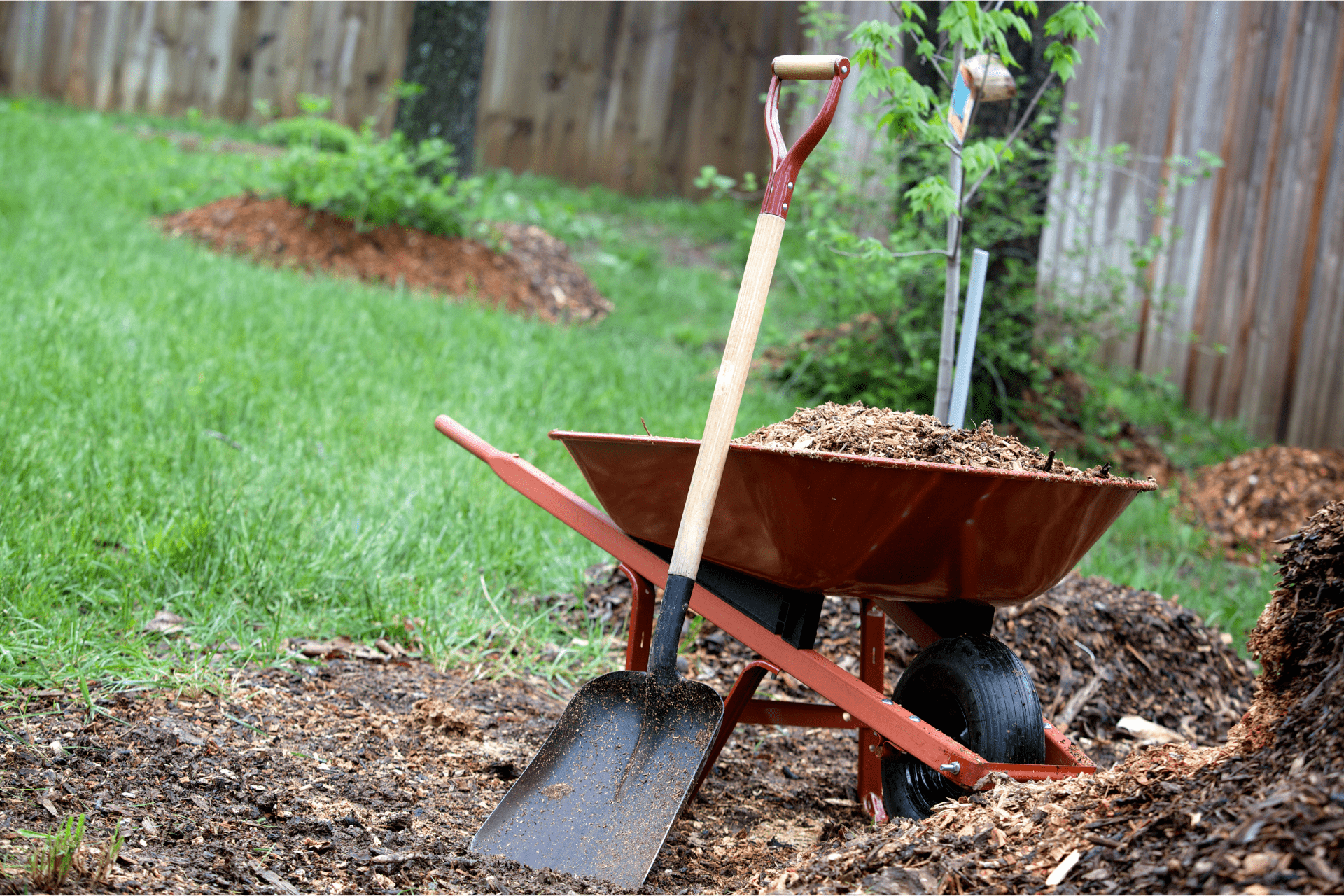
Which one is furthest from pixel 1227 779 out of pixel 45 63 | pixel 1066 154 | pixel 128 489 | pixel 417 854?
pixel 45 63

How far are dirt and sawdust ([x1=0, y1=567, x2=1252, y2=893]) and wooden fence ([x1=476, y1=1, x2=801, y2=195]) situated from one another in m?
7.12

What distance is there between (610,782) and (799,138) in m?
1.27

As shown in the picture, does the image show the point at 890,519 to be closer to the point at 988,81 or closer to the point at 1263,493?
the point at 988,81

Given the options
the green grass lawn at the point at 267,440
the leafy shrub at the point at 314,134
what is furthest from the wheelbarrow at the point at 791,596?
the leafy shrub at the point at 314,134

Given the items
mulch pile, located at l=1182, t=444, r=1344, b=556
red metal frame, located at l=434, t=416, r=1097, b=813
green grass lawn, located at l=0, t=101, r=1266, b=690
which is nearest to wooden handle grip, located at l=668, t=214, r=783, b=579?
red metal frame, located at l=434, t=416, r=1097, b=813

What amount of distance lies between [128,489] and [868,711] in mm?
2246

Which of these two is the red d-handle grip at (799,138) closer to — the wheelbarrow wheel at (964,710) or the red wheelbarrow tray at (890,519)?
the red wheelbarrow tray at (890,519)

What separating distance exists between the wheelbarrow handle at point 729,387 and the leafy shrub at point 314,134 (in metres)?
5.15

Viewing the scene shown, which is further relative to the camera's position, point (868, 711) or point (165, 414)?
point (165, 414)

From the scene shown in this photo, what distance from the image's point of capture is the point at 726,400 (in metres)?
1.78

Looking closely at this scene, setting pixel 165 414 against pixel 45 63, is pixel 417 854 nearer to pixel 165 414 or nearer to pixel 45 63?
pixel 165 414

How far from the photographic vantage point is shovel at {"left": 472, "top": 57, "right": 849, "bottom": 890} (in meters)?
1.62

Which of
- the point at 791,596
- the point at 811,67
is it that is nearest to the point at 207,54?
the point at 811,67

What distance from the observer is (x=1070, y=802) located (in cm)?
143
